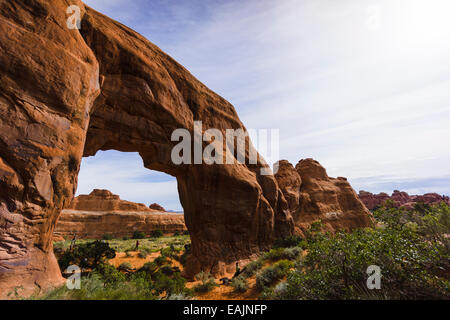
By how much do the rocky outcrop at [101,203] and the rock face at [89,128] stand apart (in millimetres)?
36071

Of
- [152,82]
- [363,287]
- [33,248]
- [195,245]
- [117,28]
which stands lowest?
[195,245]

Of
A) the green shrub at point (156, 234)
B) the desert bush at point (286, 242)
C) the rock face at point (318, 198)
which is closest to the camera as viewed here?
the desert bush at point (286, 242)

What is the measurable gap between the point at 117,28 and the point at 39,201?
8572 millimetres

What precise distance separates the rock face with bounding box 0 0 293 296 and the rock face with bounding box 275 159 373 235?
28.7ft

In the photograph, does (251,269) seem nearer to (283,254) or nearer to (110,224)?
(283,254)

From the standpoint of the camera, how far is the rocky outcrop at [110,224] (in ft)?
110

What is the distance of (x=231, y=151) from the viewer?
14836mm
